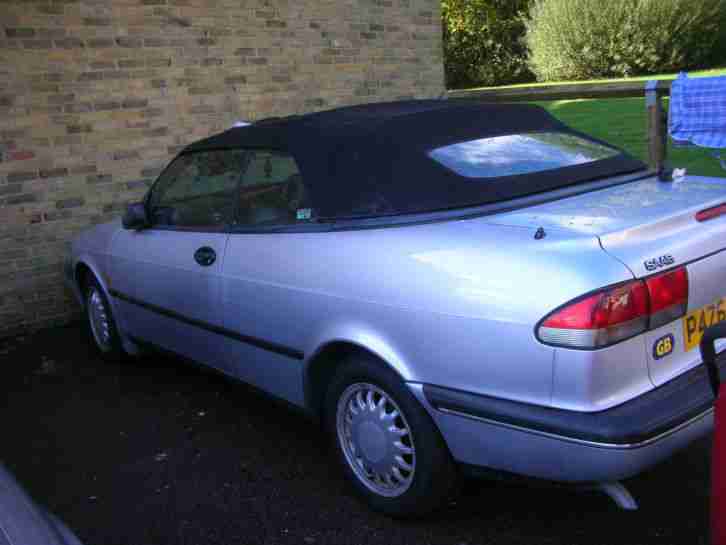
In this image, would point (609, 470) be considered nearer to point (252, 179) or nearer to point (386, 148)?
Answer: point (386, 148)

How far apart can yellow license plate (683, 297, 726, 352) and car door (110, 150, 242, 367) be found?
Answer: 2.12 m

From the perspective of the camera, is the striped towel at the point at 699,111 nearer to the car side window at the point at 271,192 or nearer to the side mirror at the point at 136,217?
the car side window at the point at 271,192

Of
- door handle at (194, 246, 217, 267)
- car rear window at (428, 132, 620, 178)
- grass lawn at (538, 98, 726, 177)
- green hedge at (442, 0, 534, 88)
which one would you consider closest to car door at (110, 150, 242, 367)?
door handle at (194, 246, 217, 267)

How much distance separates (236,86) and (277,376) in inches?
182

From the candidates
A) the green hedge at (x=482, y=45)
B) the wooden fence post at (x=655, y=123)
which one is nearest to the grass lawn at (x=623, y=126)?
the wooden fence post at (x=655, y=123)

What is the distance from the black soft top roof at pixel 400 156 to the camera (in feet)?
10.4

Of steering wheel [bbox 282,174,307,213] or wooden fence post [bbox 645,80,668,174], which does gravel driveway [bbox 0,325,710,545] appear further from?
wooden fence post [bbox 645,80,668,174]

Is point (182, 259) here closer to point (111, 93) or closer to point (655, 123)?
point (111, 93)

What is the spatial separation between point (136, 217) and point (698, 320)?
310cm

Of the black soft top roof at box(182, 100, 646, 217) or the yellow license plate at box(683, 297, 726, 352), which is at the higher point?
the black soft top roof at box(182, 100, 646, 217)

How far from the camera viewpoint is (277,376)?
3566 millimetres

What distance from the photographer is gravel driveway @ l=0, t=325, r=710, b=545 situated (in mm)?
3021

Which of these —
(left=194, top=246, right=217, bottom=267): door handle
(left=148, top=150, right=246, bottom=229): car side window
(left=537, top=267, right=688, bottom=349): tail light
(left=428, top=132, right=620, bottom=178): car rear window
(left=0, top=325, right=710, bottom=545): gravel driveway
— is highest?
(left=428, top=132, right=620, bottom=178): car rear window

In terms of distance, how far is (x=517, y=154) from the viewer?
349cm
